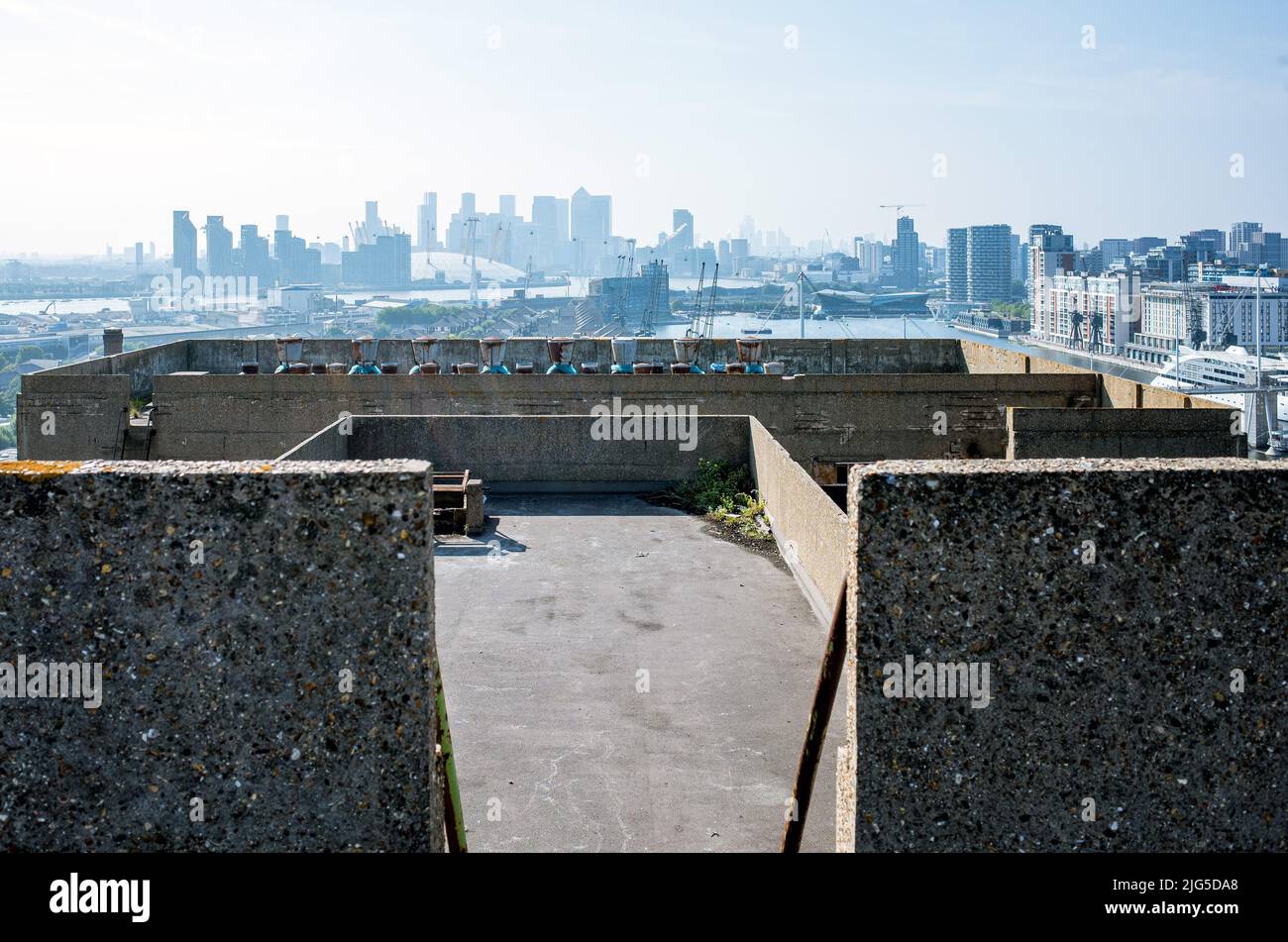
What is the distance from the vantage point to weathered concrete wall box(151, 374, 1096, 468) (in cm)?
2841

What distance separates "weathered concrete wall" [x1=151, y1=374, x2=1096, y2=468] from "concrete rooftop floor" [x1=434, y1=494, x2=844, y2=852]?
11.1m

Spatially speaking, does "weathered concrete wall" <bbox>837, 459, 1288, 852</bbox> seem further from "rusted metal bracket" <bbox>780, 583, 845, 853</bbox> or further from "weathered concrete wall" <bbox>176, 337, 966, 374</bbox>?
"weathered concrete wall" <bbox>176, 337, 966, 374</bbox>

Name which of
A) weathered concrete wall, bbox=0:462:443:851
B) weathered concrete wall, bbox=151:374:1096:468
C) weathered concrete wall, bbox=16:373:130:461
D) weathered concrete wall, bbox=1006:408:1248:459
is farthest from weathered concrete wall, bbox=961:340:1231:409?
weathered concrete wall, bbox=0:462:443:851

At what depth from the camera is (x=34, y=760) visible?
496cm

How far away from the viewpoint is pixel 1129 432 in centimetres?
2478

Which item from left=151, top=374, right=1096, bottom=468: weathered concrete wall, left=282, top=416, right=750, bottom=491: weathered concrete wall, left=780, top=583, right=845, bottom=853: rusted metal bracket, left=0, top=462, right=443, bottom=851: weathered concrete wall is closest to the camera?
left=0, top=462, right=443, bottom=851: weathered concrete wall

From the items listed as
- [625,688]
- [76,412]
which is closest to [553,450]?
[625,688]

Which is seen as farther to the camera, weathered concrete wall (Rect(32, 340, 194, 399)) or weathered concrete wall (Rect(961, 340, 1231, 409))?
weathered concrete wall (Rect(32, 340, 194, 399))

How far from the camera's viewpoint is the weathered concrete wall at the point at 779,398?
28406mm

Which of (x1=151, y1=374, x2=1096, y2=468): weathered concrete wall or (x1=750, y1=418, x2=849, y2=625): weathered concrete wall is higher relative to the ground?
(x1=151, y1=374, x2=1096, y2=468): weathered concrete wall

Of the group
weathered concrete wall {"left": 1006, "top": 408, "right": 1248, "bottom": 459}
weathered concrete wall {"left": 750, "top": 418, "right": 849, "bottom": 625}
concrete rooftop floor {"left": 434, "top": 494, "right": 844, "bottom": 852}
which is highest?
weathered concrete wall {"left": 1006, "top": 408, "right": 1248, "bottom": 459}
